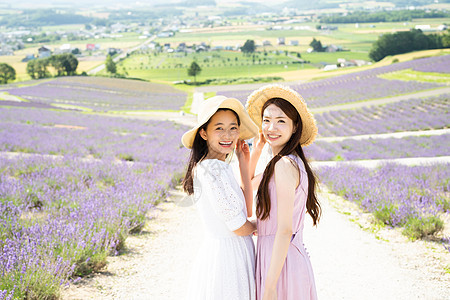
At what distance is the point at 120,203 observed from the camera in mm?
5598

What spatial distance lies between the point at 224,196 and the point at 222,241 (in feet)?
0.90

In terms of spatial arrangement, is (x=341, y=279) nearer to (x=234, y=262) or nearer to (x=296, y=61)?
(x=234, y=262)

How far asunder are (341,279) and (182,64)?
79612 mm

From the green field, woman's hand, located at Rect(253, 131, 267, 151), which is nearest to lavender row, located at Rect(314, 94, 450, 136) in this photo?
woman's hand, located at Rect(253, 131, 267, 151)

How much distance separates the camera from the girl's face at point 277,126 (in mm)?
2225

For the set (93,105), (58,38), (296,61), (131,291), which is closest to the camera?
(131,291)

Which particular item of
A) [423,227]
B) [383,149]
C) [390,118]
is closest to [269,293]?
[423,227]

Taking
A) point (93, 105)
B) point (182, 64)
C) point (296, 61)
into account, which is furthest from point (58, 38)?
point (93, 105)

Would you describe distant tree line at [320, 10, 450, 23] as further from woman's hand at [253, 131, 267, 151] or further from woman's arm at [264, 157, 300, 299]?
woman's arm at [264, 157, 300, 299]

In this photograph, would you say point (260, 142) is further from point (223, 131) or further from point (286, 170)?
point (286, 170)

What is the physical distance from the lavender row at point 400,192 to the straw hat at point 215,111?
3.62 metres

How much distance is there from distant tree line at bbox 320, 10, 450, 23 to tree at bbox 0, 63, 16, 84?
63.1m

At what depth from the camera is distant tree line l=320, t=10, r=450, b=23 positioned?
183 feet

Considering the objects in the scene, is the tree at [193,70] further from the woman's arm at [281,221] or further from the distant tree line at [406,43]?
the woman's arm at [281,221]
